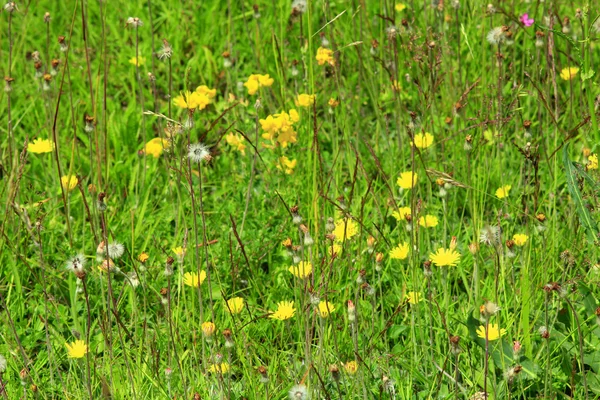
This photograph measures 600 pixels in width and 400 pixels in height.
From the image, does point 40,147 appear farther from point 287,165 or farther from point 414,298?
point 414,298

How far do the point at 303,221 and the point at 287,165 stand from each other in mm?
306

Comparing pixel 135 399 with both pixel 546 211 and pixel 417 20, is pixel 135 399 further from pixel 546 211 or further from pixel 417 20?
pixel 417 20

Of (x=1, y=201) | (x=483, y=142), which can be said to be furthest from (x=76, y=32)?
(x=483, y=142)

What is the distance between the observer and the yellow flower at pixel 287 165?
2.71 m

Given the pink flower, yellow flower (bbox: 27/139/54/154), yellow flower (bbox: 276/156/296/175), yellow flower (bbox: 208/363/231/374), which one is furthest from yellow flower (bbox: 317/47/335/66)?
yellow flower (bbox: 208/363/231/374)

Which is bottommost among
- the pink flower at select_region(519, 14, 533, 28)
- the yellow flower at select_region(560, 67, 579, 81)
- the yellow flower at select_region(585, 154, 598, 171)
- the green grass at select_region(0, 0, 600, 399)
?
the green grass at select_region(0, 0, 600, 399)

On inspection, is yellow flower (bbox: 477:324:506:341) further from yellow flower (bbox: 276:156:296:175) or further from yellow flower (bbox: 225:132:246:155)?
yellow flower (bbox: 225:132:246:155)

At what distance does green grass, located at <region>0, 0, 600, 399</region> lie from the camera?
1.97 metres

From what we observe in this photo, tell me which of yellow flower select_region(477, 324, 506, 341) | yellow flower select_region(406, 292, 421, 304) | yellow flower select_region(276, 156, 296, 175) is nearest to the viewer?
yellow flower select_region(477, 324, 506, 341)

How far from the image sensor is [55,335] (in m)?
2.14

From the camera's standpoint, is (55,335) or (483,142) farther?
(483,142)

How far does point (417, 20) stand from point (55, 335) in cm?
198

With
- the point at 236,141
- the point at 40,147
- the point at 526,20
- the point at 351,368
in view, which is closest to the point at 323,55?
the point at 236,141

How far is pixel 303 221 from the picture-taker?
2471 millimetres
